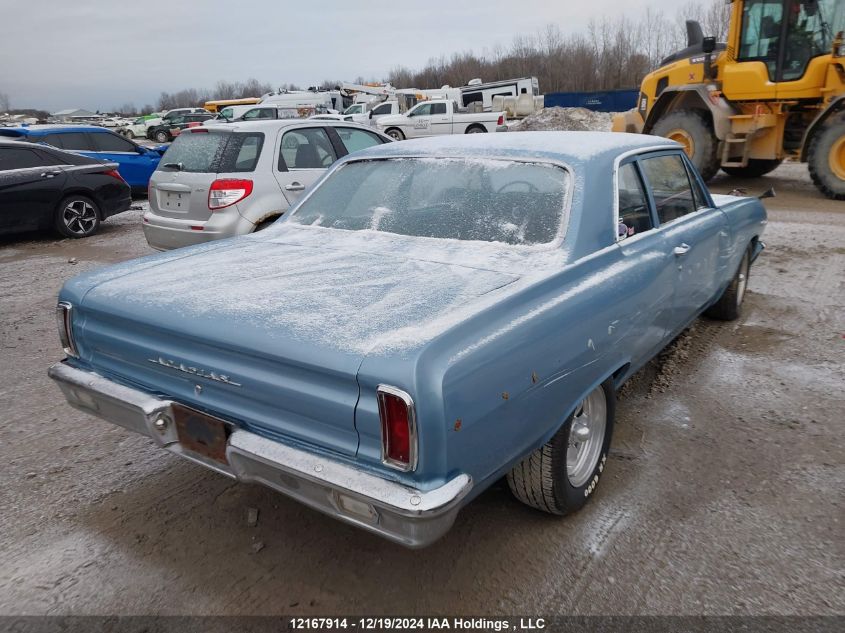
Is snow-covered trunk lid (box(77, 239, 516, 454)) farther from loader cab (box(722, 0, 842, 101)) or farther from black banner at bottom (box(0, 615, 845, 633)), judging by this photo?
loader cab (box(722, 0, 842, 101))

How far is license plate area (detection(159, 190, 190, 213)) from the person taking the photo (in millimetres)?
6156

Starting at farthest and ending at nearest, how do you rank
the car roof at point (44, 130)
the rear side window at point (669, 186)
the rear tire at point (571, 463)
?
the car roof at point (44, 130), the rear side window at point (669, 186), the rear tire at point (571, 463)

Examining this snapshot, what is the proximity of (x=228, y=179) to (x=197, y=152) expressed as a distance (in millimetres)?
659

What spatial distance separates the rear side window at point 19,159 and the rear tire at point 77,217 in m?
0.61

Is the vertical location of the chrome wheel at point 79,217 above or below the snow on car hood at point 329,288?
below

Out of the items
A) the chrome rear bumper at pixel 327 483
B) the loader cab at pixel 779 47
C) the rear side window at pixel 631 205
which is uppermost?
the loader cab at pixel 779 47

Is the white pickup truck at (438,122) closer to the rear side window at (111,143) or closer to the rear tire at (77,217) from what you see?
the rear side window at (111,143)

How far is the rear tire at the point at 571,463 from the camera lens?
2482mm

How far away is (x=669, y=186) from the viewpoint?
12.6 feet

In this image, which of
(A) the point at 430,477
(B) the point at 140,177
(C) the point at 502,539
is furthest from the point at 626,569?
(B) the point at 140,177

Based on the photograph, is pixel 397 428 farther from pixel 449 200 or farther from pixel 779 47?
pixel 779 47

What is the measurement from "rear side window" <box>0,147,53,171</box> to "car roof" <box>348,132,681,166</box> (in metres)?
7.29

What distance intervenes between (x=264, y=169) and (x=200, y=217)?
78 cm

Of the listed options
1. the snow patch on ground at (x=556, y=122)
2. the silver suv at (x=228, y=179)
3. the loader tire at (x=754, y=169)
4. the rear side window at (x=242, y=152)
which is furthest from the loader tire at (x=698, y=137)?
the snow patch on ground at (x=556, y=122)
